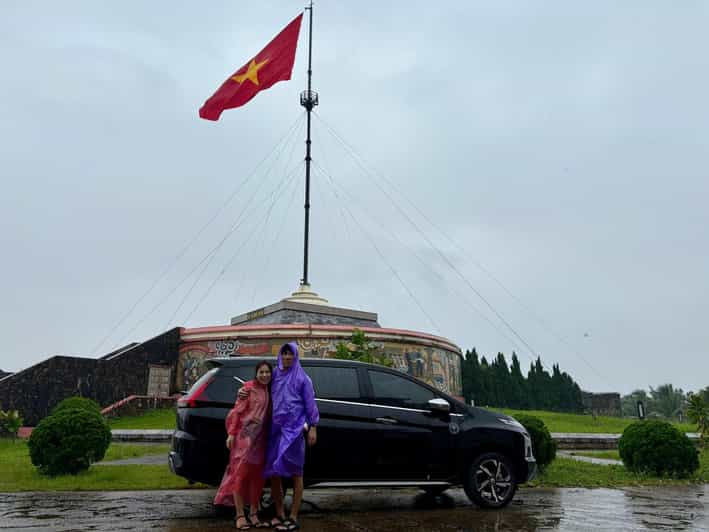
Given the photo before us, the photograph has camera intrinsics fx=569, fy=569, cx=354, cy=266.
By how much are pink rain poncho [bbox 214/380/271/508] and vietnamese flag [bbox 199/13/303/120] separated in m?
20.1

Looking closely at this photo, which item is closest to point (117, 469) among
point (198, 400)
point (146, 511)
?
point (146, 511)

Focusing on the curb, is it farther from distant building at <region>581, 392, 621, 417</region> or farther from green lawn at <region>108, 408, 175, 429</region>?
distant building at <region>581, 392, 621, 417</region>

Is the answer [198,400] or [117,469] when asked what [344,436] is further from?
[117,469]

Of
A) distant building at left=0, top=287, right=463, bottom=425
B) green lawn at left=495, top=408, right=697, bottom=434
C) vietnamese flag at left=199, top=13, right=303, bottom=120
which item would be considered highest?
vietnamese flag at left=199, top=13, right=303, bottom=120

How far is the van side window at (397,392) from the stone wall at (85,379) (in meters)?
17.1

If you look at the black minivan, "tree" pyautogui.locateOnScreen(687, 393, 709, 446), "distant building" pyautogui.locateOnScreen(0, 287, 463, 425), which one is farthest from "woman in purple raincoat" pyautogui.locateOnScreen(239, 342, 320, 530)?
"distant building" pyautogui.locateOnScreen(0, 287, 463, 425)

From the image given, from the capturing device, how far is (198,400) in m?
6.39

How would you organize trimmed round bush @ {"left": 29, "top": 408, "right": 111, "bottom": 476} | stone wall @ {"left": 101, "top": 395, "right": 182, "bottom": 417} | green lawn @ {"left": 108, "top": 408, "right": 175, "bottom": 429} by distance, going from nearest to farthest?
1. trimmed round bush @ {"left": 29, "top": 408, "right": 111, "bottom": 476}
2. green lawn @ {"left": 108, "top": 408, "right": 175, "bottom": 429}
3. stone wall @ {"left": 101, "top": 395, "right": 182, "bottom": 417}

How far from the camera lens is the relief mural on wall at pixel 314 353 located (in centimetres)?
2433

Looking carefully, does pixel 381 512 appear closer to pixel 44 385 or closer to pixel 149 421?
pixel 149 421

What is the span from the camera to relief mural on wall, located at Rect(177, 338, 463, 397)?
24.3m

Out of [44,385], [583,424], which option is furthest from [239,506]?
[583,424]

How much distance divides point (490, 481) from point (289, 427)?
9.48 ft

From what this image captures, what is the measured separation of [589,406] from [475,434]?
1909 inches
